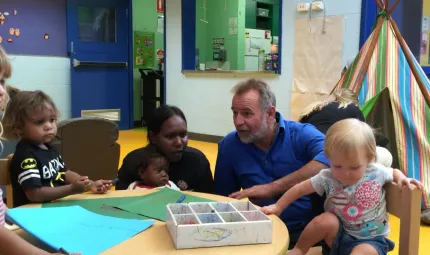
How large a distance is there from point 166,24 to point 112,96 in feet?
4.91

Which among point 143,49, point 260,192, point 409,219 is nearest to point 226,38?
point 143,49

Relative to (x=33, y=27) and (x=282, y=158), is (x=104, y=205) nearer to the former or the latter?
(x=282, y=158)

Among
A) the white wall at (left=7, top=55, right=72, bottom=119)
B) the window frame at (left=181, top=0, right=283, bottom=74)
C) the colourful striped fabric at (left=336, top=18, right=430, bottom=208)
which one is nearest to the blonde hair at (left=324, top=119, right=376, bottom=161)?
the colourful striped fabric at (left=336, top=18, right=430, bottom=208)

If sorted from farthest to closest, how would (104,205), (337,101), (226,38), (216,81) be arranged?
(226,38)
(216,81)
(337,101)
(104,205)

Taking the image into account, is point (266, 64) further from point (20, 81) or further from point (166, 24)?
point (20, 81)

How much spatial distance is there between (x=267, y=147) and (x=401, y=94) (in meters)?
1.84

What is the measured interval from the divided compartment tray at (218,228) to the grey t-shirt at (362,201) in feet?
1.40

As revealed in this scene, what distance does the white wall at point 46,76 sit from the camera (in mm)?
6324

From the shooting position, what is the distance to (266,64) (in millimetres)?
5812

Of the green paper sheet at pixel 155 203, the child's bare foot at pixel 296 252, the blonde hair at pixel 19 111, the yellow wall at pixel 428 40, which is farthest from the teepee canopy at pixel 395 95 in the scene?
the blonde hair at pixel 19 111

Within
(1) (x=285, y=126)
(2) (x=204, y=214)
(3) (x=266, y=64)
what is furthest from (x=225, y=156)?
(3) (x=266, y=64)

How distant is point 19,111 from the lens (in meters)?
1.66

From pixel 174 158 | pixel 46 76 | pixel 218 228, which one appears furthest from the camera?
pixel 46 76

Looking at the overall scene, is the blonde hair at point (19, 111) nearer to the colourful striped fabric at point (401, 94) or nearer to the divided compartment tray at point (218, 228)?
the divided compartment tray at point (218, 228)
